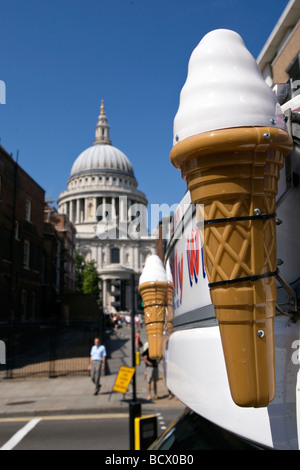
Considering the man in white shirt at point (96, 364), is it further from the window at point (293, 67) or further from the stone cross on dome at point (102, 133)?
the stone cross on dome at point (102, 133)

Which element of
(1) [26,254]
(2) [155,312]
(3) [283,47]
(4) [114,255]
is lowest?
(2) [155,312]

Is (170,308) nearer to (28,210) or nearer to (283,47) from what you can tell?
(283,47)

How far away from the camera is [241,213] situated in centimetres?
142

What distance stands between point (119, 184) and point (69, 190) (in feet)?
39.0

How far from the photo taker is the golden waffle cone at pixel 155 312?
3613mm

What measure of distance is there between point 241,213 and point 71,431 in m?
10.4

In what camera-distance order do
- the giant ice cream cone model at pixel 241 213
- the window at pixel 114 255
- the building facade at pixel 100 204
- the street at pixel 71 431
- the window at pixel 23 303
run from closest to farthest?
the giant ice cream cone model at pixel 241 213
the street at pixel 71 431
the window at pixel 23 303
the building facade at pixel 100 204
the window at pixel 114 255

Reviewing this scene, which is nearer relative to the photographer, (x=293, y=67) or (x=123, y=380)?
(x=293, y=67)

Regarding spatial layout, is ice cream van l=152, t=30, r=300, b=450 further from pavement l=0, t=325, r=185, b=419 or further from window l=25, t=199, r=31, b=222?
window l=25, t=199, r=31, b=222

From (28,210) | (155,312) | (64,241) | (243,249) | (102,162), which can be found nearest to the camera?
(243,249)

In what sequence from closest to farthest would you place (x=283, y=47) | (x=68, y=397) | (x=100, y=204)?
(x=283, y=47)
(x=68, y=397)
(x=100, y=204)

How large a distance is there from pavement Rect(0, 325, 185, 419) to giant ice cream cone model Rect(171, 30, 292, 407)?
12067 mm

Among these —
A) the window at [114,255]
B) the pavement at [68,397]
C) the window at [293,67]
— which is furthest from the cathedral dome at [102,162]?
the window at [293,67]

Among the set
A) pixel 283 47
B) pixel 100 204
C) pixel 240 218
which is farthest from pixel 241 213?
pixel 100 204
